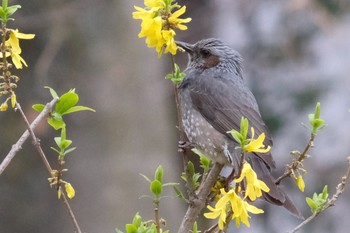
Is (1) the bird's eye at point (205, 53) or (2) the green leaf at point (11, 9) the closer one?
(2) the green leaf at point (11, 9)

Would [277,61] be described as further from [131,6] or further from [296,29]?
[131,6]

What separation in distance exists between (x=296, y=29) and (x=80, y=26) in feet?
8.63

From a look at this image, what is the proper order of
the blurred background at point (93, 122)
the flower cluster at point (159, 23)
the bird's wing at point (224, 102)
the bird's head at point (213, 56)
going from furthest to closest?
the blurred background at point (93, 122), the bird's head at point (213, 56), the bird's wing at point (224, 102), the flower cluster at point (159, 23)

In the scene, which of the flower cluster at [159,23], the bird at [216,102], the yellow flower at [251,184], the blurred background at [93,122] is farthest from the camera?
the blurred background at [93,122]

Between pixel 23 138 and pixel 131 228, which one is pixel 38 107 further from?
pixel 131 228

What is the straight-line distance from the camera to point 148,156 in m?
8.03

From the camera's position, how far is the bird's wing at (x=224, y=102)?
A: 5.19 meters

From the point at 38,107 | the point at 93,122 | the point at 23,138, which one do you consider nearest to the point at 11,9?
the point at 38,107

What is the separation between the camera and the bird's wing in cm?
519

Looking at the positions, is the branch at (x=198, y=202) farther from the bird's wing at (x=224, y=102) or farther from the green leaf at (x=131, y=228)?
the bird's wing at (x=224, y=102)

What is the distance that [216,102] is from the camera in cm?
544

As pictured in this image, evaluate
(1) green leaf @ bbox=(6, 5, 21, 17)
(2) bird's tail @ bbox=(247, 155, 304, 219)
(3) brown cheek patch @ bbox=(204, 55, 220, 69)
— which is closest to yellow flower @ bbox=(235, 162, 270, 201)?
(1) green leaf @ bbox=(6, 5, 21, 17)

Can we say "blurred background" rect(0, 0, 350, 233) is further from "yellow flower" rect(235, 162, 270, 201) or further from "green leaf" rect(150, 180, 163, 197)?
"yellow flower" rect(235, 162, 270, 201)

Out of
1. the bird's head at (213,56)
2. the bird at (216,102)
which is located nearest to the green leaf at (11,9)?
the bird at (216,102)
